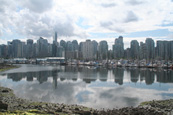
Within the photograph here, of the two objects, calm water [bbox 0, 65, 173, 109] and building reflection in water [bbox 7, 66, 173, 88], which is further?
building reflection in water [bbox 7, 66, 173, 88]

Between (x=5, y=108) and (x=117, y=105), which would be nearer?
(x=5, y=108)

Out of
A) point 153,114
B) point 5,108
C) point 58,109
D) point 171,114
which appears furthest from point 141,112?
point 5,108

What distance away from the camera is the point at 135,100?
29641 mm

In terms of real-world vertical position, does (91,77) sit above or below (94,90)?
below

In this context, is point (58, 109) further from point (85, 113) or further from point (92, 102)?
point (92, 102)

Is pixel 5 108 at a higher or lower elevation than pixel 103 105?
higher

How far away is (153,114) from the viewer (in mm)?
20281

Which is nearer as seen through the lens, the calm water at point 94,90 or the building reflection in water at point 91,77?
the calm water at point 94,90

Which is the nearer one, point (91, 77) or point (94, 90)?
point (94, 90)

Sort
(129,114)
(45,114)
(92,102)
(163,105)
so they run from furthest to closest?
(92,102)
(163,105)
(129,114)
(45,114)

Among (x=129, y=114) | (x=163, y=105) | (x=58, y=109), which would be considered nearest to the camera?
(x=129, y=114)

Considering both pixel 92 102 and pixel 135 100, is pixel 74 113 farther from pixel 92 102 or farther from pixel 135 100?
Answer: pixel 135 100

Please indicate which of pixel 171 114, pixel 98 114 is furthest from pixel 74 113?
pixel 171 114

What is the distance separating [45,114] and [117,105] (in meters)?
12.3
